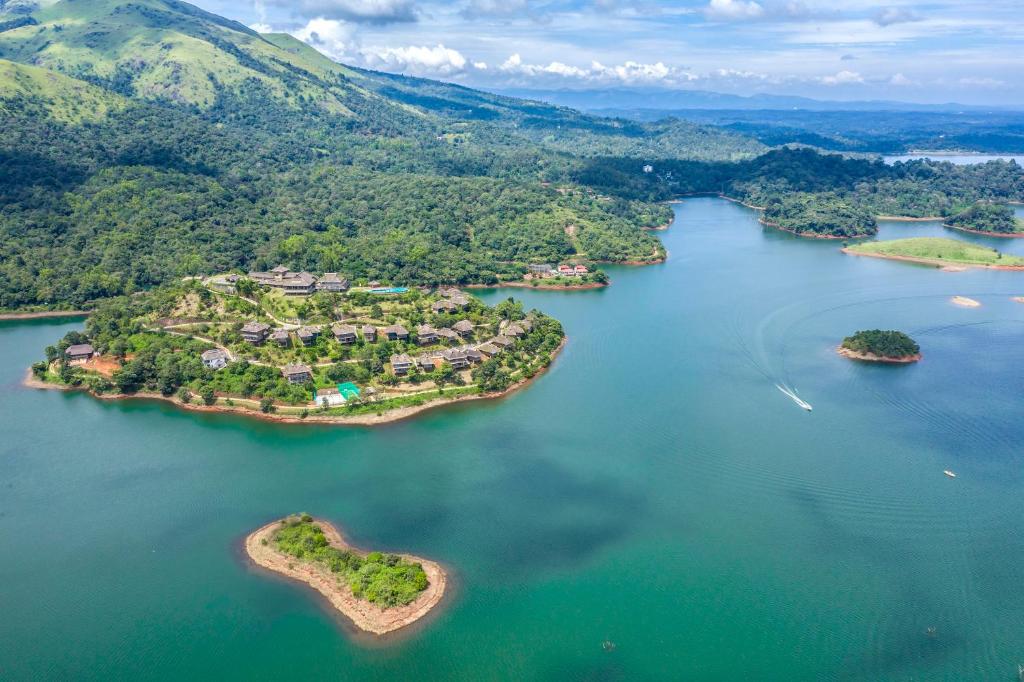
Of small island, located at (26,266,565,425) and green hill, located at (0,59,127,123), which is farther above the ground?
green hill, located at (0,59,127,123)

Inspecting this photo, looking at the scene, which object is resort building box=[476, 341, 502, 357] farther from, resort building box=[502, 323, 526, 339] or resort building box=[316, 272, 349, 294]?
resort building box=[316, 272, 349, 294]

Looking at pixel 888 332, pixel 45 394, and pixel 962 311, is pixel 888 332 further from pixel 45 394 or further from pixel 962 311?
pixel 45 394

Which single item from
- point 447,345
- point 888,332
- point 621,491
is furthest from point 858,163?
point 621,491

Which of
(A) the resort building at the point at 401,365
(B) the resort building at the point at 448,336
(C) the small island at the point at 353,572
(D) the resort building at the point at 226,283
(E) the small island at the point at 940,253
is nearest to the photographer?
(C) the small island at the point at 353,572

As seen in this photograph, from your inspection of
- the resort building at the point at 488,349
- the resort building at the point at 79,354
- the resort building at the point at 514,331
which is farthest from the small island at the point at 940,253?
the resort building at the point at 79,354

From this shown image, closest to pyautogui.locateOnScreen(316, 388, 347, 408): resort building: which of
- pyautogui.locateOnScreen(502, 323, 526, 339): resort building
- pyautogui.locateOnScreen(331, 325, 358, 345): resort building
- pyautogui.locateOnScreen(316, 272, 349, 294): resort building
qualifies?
pyautogui.locateOnScreen(331, 325, 358, 345): resort building

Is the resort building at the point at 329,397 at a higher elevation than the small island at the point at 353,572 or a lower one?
higher

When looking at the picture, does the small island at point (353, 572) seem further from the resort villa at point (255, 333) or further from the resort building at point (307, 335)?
the resort villa at point (255, 333)
